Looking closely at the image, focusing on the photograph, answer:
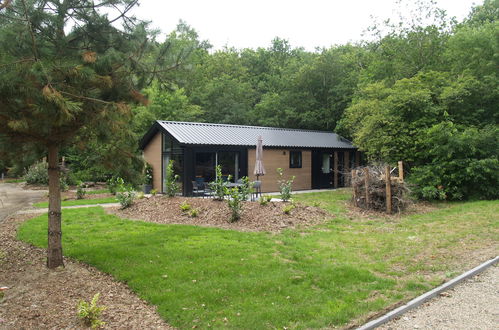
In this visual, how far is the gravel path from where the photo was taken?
13.4ft

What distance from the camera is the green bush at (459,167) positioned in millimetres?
13969

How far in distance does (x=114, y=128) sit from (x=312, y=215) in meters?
6.91

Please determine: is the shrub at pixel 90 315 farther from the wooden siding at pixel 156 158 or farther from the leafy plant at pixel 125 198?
the wooden siding at pixel 156 158

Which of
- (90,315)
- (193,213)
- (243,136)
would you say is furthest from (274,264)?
(243,136)

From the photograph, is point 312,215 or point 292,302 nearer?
point 292,302

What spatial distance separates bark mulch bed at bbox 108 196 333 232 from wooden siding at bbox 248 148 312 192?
659cm

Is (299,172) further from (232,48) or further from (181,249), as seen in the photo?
(232,48)

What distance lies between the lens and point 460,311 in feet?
14.6

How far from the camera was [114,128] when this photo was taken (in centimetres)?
498

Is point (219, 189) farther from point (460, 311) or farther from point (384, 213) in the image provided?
point (460, 311)

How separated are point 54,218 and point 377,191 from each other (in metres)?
9.61

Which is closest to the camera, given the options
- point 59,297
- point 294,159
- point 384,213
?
point 59,297

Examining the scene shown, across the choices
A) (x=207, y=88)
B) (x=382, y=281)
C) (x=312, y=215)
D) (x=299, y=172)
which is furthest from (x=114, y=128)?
(x=207, y=88)

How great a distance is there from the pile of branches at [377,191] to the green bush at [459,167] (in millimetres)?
2368
